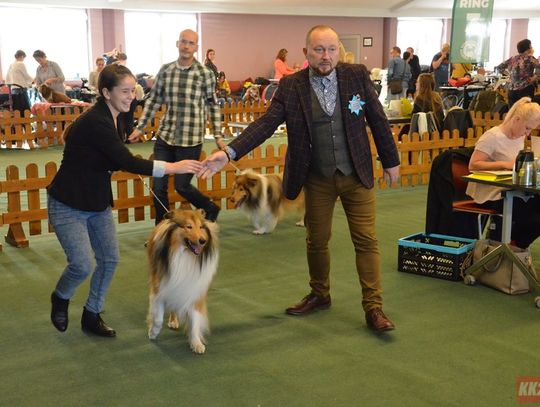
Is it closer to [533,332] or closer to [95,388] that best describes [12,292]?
[95,388]

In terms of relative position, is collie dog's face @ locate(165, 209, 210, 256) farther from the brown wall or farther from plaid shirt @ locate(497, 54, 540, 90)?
the brown wall

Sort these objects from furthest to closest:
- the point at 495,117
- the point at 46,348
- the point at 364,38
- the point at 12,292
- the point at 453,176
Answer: the point at 364,38, the point at 495,117, the point at 453,176, the point at 12,292, the point at 46,348

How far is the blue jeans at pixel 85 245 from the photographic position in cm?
339

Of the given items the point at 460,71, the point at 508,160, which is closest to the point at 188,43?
the point at 508,160

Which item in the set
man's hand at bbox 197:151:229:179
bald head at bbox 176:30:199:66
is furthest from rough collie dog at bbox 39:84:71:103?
man's hand at bbox 197:151:229:179

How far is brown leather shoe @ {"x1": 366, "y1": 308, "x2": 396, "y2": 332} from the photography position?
149 inches

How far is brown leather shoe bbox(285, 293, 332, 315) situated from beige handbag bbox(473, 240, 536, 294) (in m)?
1.27

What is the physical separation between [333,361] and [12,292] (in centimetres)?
242

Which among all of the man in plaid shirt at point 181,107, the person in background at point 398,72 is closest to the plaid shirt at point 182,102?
the man in plaid shirt at point 181,107

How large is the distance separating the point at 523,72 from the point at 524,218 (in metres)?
7.83

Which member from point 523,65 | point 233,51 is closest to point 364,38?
point 233,51

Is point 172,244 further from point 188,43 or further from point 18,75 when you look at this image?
point 18,75

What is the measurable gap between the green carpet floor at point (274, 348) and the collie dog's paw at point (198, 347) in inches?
1.4

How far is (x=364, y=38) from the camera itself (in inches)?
1019
